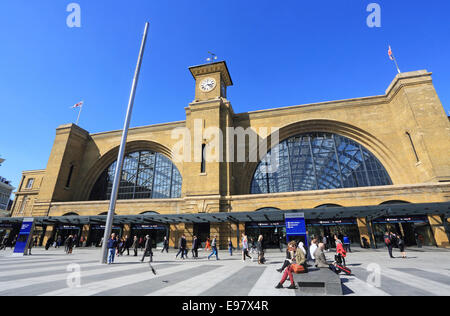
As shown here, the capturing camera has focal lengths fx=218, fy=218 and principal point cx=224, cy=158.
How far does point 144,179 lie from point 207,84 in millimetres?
16310

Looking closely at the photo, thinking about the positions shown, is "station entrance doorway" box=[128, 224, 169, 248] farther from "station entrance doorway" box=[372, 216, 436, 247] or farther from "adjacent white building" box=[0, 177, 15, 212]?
"adjacent white building" box=[0, 177, 15, 212]

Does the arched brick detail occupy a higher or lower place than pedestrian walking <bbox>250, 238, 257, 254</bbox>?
higher

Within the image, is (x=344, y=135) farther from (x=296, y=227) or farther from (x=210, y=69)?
(x=210, y=69)

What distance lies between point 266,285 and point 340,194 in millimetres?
18517

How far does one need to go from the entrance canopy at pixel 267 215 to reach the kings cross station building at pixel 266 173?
0.10 metres

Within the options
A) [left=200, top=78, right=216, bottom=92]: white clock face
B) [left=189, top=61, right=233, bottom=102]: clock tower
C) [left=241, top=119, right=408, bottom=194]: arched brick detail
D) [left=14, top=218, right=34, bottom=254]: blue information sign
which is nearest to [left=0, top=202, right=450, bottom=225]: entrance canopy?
[left=241, top=119, right=408, bottom=194]: arched brick detail

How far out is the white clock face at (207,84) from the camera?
29.8 metres

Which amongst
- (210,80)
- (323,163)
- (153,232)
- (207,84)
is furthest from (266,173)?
(153,232)

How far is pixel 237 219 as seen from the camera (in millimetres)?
21891

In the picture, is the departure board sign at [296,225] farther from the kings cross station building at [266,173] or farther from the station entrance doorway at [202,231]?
the station entrance doorway at [202,231]

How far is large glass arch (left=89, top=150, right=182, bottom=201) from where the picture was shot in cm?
2977

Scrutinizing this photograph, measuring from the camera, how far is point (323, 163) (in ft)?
92.6

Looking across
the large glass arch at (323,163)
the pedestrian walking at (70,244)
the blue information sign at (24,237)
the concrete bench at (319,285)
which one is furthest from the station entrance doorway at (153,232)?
the concrete bench at (319,285)
